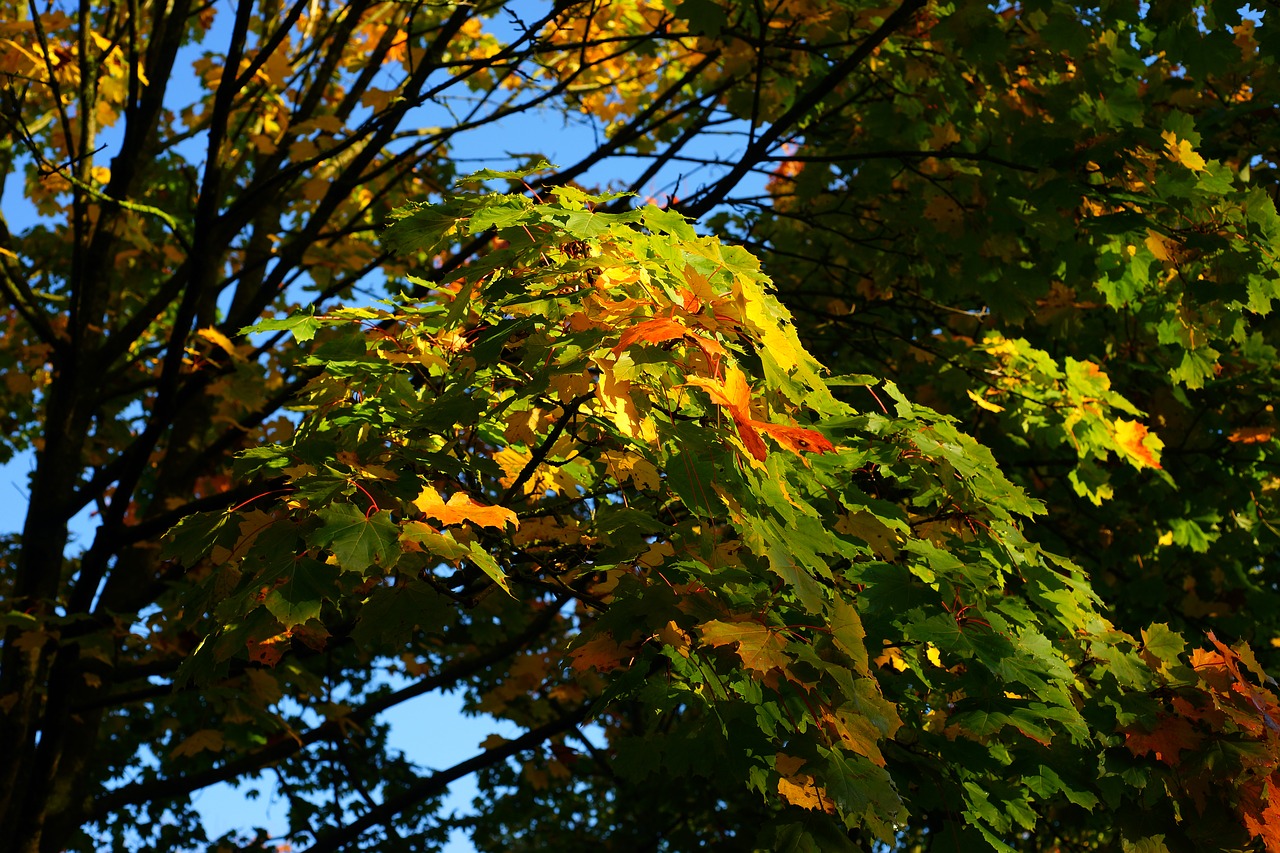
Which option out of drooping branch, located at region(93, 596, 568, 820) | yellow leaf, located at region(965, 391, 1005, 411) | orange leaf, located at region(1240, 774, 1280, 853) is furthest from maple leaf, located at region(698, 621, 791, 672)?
yellow leaf, located at region(965, 391, 1005, 411)

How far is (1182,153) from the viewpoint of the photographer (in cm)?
436

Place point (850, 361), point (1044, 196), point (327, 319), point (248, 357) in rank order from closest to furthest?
point (327, 319), point (1044, 196), point (248, 357), point (850, 361)

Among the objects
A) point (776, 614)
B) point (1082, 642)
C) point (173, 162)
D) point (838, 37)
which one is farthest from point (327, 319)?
point (173, 162)

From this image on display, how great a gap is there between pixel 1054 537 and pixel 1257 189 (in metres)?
2.52

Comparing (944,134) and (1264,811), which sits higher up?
(944,134)

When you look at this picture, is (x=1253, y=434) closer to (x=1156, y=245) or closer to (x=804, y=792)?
(x=1156, y=245)

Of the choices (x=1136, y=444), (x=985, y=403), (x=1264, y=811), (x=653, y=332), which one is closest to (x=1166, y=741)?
(x=1264, y=811)

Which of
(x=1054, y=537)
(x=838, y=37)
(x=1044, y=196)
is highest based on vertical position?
(x=838, y=37)

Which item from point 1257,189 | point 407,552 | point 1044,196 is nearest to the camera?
point 407,552

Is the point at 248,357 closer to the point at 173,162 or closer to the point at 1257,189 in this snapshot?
the point at 173,162

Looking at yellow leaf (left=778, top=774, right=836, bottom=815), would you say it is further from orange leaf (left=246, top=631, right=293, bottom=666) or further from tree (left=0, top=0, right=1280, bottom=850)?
orange leaf (left=246, top=631, right=293, bottom=666)

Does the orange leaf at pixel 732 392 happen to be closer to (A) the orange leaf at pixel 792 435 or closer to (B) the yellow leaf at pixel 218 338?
(A) the orange leaf at pixel 792 435

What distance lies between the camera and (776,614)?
8.55 ft

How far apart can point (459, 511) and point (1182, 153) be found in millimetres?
3630
